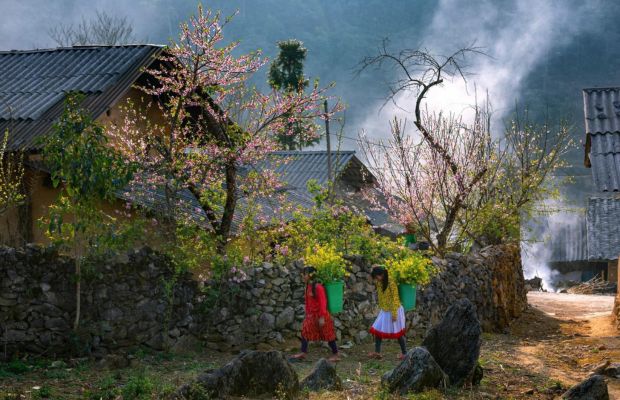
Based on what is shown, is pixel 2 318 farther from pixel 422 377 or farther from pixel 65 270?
pixel 422 377

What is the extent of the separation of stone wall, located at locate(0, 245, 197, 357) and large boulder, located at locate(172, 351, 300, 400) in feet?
10.8

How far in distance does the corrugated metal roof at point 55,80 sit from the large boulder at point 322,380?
7.30 meters

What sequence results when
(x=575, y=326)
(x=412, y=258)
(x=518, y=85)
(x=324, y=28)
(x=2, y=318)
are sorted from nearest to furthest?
1. (x=2, y=318)
2. (x=412, y=258)
3. (x=575, y=326)
4. (x=518, y=85)
5. (x=324, y=28)

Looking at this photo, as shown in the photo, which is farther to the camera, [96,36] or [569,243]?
[569,243]

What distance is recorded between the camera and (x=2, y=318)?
1123 cm

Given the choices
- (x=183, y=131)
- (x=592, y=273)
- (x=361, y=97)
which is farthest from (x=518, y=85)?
(x=183, y=131)

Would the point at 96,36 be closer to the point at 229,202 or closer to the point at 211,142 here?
the point at 211,142

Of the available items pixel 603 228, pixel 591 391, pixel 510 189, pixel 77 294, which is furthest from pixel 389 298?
pixel 603 228

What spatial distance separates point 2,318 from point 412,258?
20.2 feet

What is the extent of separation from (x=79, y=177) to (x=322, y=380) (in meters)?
4.35

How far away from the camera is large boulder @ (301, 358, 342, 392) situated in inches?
372

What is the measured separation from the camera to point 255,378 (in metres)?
9.07

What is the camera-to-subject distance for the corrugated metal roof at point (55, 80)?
15617 mm

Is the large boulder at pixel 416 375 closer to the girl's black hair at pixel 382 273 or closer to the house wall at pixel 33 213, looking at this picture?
the girl's black hair at pixel 382 273
